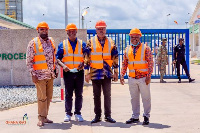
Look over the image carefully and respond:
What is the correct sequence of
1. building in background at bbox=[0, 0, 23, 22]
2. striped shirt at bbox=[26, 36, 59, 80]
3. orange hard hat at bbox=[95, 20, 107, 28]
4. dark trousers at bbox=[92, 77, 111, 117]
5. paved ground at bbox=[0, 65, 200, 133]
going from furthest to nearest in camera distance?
building in background at bbox=[0, 0, 23, 22], dark trousers at bbox=[92, 77, 111, 117], orange hard hat at bbox=[95, 20, 107, 28], striped shirt at bbox=[26, 36, 59, 80], paved ground at bbox=[0, 65, 200, 133]

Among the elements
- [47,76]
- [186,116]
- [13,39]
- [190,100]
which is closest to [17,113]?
[47,76]

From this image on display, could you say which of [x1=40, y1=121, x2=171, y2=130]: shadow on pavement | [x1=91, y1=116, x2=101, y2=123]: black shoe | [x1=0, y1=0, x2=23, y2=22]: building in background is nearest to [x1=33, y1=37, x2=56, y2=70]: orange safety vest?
[x1=40, y1=121, x2=171, y2=130]: shadow on pavement

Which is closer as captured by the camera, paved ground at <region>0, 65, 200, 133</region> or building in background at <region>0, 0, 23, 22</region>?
paved ground at <region>0, 65, 200, 133</region>

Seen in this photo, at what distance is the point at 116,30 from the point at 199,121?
327 inches

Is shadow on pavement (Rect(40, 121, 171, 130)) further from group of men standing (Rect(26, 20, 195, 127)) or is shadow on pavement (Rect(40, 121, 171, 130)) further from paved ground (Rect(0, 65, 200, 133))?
group of men standing (Rect(26, 20, 195, 127))

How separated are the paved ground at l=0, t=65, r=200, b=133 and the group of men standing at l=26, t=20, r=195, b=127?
274 millimetres

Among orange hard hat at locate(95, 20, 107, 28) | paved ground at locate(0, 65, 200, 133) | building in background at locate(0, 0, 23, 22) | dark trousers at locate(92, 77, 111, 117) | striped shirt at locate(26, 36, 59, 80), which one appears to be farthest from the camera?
building in background at locate(0, 0, 23, 22)

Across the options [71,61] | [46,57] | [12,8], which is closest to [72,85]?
[71,61]

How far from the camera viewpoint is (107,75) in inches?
263

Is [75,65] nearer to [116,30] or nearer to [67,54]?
[67,54]

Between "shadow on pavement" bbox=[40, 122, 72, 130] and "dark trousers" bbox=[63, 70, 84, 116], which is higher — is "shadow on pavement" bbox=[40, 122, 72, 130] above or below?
below

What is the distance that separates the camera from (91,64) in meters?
6.71

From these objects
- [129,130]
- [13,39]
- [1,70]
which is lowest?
[129,130]

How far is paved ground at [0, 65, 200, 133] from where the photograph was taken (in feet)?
20.5
